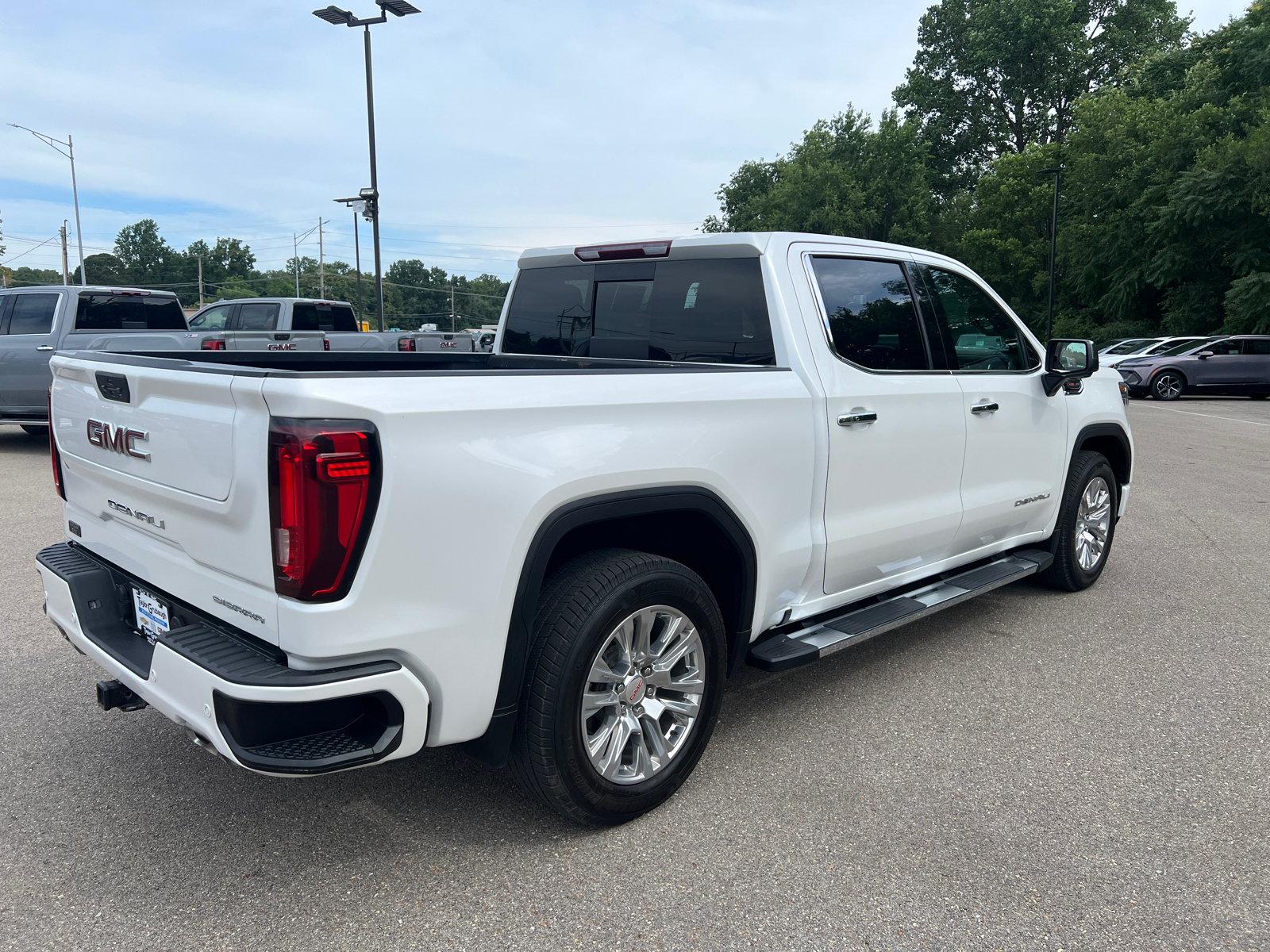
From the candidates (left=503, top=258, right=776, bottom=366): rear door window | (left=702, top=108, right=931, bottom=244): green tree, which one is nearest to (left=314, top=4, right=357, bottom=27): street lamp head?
(left=503, top=258, right=776, bottom=366): rear door window

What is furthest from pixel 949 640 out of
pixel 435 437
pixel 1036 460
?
pixel 435 437

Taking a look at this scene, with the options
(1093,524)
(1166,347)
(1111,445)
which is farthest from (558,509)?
(1166,347)

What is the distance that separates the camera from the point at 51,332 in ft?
35.8

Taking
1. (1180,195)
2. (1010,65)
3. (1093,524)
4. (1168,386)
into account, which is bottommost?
(1168,386)

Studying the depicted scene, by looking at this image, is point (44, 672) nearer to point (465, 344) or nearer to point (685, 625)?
point (685, 625)

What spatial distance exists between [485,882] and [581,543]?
1036mm

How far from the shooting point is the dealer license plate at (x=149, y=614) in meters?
2.81

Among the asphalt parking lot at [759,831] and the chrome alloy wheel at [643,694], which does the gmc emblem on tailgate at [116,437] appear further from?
the chrome alloy wheel at [643,694]

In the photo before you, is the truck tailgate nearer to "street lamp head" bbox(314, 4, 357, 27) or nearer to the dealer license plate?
the dealer license plate

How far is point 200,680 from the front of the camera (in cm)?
233

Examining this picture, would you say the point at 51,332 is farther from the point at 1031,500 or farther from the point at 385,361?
the point at 1031,500

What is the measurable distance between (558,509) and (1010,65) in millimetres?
66817

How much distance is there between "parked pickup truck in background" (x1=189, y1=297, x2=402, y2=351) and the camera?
15734mm

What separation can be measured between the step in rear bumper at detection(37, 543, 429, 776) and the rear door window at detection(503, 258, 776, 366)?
1.93m
